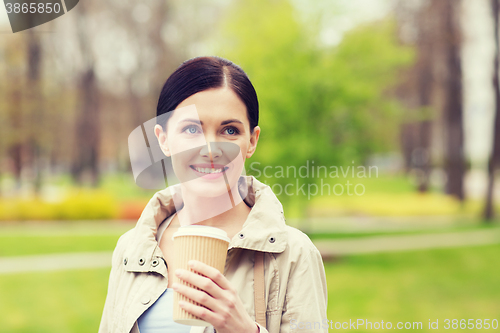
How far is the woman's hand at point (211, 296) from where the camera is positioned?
4.37 feet

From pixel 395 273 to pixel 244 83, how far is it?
8549 mm

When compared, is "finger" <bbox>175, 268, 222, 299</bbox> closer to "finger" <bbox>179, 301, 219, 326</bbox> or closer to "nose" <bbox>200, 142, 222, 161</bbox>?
"finger" <bbox>179, 301, 219, 326</bbox>

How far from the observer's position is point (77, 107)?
24.2m

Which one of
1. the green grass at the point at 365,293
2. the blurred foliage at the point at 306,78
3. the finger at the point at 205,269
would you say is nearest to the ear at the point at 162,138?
the finger at the point at 205,269

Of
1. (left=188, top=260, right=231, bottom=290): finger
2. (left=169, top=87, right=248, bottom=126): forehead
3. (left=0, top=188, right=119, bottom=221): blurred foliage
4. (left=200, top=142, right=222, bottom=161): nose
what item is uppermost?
(left=0, top=188, right=119, bottom=221): blurred foliage

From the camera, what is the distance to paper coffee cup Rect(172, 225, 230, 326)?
1.38 metres

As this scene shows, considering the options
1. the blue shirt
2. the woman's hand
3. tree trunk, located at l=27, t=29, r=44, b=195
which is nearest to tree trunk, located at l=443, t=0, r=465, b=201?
the blue shirt

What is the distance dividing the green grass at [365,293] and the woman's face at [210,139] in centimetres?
537

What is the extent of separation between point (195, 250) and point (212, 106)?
0.52 m

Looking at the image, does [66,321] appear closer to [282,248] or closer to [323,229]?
[282,248]

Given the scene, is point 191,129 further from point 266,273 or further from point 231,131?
point 266,273

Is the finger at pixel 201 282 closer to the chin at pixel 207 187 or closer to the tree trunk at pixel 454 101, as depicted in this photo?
the chin at pixel 207 187

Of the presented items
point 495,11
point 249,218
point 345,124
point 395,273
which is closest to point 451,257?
point 395,273

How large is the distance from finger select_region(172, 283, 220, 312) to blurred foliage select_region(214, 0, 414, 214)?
22.9 feet
